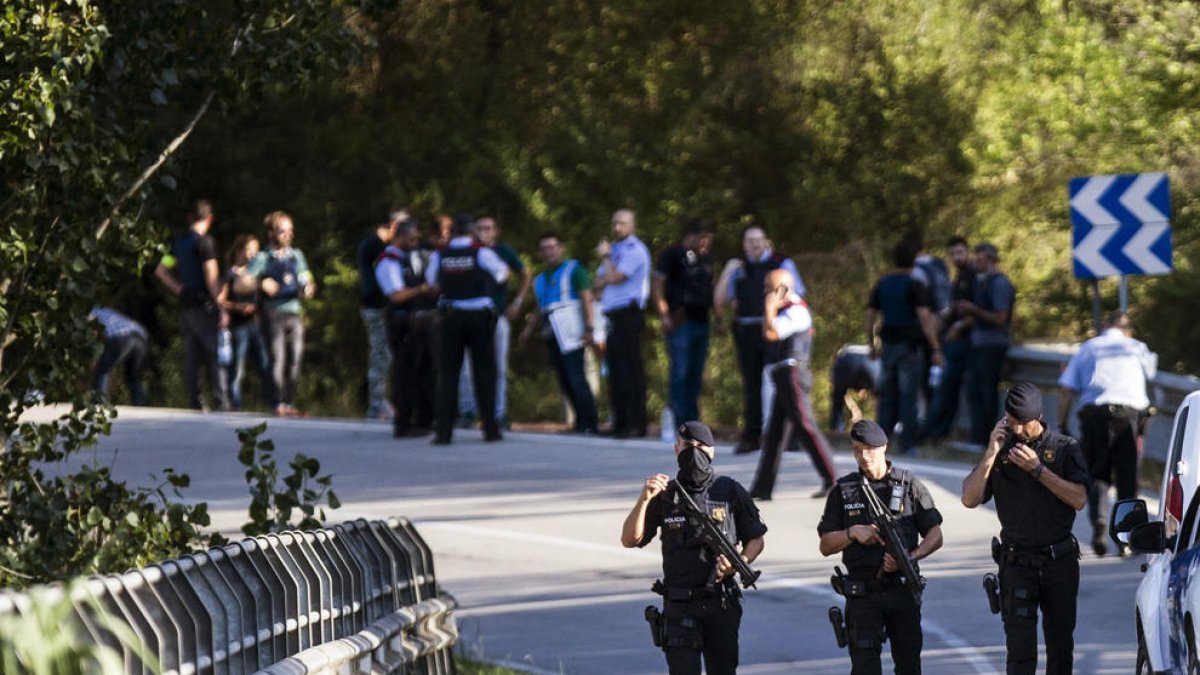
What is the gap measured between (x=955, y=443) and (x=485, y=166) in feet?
43.3

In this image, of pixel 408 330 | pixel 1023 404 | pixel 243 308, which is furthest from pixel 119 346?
pixel 1023 404

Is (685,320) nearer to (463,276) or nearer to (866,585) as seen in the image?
(463,276)

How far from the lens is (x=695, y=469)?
915 cm

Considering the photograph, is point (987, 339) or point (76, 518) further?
point (987, 339)

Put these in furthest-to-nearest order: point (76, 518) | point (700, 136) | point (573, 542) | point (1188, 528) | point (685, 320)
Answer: point (700, 136)
point (685, 320)
point (573, 542)
point (76, 518)
point (1188, 528)

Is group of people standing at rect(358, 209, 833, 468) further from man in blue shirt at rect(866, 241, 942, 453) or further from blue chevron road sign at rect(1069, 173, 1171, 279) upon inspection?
blue chevron road sign at rect(1069, 173, 1171, 279)

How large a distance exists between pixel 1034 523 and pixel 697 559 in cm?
156

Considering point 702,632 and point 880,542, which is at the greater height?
point 880,542

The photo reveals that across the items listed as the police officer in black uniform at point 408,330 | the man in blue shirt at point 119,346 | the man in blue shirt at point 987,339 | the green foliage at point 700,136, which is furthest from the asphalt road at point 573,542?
the green foliage at point 700,136

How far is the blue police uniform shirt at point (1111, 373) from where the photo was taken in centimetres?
1365

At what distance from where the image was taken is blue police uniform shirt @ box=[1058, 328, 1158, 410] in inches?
537

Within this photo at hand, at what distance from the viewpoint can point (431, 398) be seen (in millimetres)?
20156

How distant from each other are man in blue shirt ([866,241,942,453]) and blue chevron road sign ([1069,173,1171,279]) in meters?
2.36

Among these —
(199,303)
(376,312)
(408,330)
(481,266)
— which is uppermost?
(481,266)
